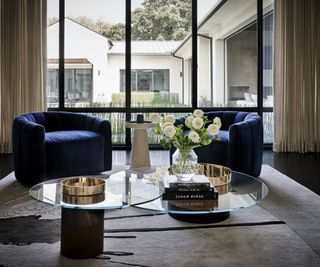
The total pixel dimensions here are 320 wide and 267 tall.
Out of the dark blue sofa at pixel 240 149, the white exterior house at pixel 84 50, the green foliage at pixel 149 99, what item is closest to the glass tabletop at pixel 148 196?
the dark blue sofa at pixel 240 149

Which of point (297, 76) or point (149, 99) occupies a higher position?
point (297, 76)

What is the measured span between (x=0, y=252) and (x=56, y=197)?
451mm

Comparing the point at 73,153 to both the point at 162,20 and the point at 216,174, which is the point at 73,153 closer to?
the point at 216,174

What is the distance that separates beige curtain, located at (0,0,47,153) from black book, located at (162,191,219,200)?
14.0ft

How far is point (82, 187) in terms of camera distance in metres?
2.47

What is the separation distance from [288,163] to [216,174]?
2.70 m

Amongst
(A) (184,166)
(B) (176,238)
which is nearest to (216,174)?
(A) (184,166)

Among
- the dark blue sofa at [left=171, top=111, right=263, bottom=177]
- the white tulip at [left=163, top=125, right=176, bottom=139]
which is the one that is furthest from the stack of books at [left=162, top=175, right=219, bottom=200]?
the dark blue sofa at [left=171, top=111, right=263, bottom=177]

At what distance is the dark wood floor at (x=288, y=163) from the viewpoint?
447 cm

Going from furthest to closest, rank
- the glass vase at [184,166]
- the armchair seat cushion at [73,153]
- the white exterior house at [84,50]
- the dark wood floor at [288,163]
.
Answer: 1. the white exterior house at [84,50]
2. the dark wood floor at [288,163]
3. the armchair seat cushion at [73,153]
4. the glass vase at [184,166]

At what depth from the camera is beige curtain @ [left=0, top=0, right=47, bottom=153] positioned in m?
6.16

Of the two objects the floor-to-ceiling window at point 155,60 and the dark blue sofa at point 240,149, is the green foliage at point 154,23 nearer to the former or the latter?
the floor-to-ceiling window at point 155,60

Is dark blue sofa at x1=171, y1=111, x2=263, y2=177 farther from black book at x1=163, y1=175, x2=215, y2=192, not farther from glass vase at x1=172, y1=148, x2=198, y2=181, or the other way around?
black book at x1=163, y1=175, x2=215, y2=192

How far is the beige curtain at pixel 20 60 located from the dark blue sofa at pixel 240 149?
311 centimetres
